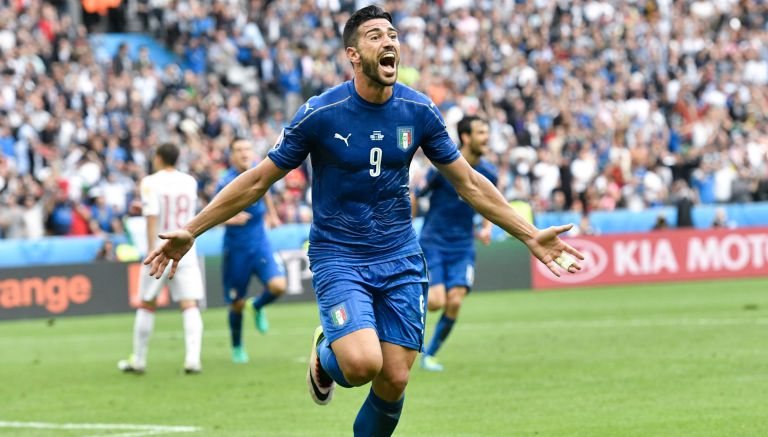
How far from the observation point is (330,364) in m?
8.16

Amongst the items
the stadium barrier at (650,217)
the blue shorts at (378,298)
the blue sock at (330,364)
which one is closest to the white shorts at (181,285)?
the blue sock at (330,364)

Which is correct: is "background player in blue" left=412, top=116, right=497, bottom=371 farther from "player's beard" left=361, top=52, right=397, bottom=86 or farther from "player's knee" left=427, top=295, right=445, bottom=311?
"player's beard" left=361, top=52, right=397, bottom=86

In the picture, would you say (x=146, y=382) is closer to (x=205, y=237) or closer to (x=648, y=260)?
(x=205, y=237)

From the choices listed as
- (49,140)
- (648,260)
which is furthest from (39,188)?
(648,260)

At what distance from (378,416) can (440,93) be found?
82.4ft

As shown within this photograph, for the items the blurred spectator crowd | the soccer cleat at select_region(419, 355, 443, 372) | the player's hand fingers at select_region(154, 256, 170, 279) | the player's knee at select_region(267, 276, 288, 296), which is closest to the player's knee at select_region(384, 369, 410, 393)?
the player's hand fingers at select_region(154, 256, 170, 279)

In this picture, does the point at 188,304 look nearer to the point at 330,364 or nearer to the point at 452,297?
the point at 452,297

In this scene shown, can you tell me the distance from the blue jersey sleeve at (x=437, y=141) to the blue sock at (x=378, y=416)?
1476 mm

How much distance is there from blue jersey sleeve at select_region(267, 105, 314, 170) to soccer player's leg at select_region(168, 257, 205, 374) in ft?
23.0

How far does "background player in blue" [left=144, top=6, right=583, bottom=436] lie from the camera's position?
7949 mm

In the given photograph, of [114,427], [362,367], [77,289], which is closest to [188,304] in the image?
[114,427]

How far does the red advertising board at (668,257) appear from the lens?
27.6 meters

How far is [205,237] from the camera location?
26531 mm

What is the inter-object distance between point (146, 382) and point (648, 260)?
15.6 meters
